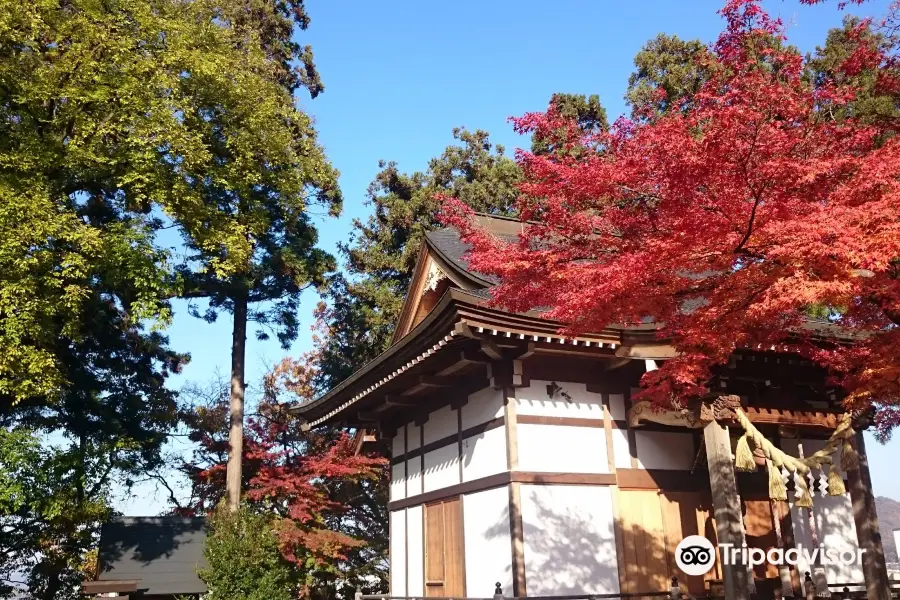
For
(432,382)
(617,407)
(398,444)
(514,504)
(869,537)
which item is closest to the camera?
(869,537)

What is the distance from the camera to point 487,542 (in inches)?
454

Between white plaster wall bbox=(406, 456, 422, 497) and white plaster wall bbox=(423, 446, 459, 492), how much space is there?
31 centimetres

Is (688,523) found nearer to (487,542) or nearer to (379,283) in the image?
(487,542)

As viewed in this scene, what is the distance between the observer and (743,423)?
372 inches

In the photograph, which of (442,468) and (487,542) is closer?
(487,542)

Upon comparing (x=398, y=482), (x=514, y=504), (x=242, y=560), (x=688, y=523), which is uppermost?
(x=398, y=482)

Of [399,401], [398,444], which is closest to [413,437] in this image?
[398,444]

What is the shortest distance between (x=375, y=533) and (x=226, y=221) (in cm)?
1425

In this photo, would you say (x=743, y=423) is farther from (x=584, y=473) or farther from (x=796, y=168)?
(x=796, y=168)

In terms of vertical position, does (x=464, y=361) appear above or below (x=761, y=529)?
above

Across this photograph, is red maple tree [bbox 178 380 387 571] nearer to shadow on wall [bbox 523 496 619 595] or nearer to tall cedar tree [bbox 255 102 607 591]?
tall cedar tree [bbox 255 102 607 591]

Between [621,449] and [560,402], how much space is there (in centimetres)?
135

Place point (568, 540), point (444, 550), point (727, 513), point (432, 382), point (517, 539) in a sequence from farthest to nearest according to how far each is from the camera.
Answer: point (432, 382), point (444, 550), point (568, 540), point (517, 539), point (727, 513)

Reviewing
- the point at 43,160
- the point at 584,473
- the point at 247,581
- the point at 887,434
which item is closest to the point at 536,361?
the point at 584,473
